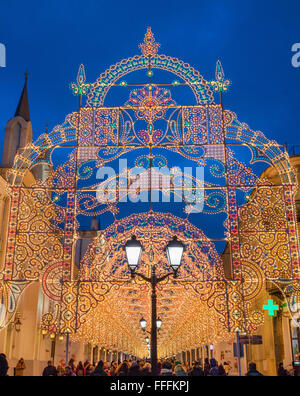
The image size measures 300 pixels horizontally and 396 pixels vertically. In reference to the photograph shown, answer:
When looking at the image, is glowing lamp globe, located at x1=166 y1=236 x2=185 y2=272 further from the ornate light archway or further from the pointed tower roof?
the pointed tower roof

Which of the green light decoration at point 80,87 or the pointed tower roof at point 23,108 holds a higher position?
the pointed tower roof at point 23,108

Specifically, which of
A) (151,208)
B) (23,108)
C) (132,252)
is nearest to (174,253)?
(132,252)

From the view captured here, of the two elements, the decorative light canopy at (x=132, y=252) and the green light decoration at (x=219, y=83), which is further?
the green light decoration at (x=219, y=83)

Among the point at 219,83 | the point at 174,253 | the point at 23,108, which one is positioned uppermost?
the point at 23,108

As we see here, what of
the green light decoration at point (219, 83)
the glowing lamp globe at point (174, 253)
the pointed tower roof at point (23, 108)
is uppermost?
the pointed tower roof at point (23, 108)

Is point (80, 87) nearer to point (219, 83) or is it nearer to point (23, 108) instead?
point (219, 83)

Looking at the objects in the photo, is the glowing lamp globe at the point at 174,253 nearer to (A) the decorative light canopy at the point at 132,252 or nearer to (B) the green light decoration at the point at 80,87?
(A) the decorative light canopy at the point at 132,252

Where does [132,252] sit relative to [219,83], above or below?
below

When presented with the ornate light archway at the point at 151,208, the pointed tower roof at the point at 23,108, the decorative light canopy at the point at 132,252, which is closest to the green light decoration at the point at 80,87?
the ornate light archway at the point at 151,208

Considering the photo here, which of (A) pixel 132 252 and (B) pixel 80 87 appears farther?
(B) pixel 80 87

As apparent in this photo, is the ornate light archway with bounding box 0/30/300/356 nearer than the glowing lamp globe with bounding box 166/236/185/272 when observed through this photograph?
No

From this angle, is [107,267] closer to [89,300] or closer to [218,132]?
[89,300]

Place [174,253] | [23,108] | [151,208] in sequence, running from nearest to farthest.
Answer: [174,253] → [151,208] → [23,108]

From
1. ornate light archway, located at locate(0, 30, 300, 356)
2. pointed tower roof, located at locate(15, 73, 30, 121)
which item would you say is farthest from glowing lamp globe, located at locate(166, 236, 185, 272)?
pointed tower roof, located at locate(15, 73, 30, 121)
